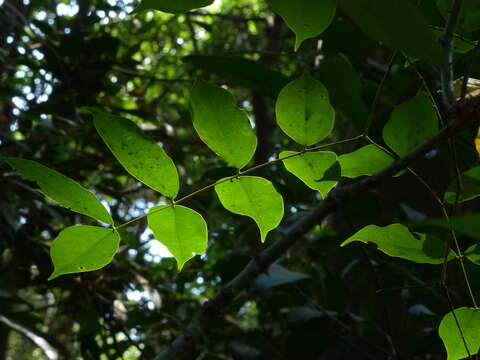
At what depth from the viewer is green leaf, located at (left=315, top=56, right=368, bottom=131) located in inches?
37.3

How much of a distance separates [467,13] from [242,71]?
381mm

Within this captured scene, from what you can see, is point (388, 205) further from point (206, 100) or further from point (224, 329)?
point (206, 100)

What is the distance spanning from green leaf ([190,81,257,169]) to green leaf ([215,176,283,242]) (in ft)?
0.11

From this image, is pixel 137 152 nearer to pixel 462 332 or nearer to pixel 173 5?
pixel 173 5

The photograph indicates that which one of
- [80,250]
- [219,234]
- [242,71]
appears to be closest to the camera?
[80,250]

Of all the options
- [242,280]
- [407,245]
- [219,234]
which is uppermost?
[407,245]

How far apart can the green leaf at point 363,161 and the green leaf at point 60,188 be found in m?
0.28

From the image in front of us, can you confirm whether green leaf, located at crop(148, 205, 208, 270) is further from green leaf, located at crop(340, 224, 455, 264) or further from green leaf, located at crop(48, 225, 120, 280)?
green leaf, located at crop(340, 224, 455, 264)

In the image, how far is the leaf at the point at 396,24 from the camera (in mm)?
456

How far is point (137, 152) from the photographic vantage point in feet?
2.04

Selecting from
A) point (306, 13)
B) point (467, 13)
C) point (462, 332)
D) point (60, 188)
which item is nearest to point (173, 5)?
point (306, 13)

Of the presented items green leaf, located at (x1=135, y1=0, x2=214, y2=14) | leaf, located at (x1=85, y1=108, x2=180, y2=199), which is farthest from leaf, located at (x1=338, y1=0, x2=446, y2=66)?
leaf, located at (x1=85, y1=108, x2=180, y2=199)

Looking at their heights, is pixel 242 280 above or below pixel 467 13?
below

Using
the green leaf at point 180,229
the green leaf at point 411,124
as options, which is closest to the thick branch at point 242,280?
the green leaf at point 411,124
